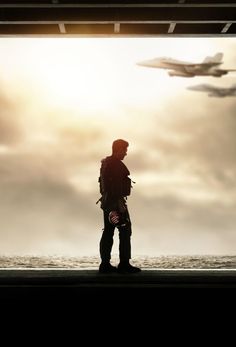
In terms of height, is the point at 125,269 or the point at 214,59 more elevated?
the point at 214,59

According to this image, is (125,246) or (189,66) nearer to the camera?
(125,246)

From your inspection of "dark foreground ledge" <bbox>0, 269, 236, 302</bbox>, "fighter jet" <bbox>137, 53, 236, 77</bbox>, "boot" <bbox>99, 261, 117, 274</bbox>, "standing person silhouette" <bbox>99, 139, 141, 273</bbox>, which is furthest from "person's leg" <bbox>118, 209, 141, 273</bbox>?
"fighter jet" <bbox>137, 53, 236, 77</bbox>

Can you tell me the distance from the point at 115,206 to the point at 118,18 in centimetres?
299

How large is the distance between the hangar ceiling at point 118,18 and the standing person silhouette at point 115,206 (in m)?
2.05

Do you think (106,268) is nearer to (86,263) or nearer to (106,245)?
(106,245)

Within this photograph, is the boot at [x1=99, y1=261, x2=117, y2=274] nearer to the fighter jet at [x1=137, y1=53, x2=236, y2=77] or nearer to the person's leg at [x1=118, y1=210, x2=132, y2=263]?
the person's leg at [x1=118, y1=210, x2=132, y2=263]

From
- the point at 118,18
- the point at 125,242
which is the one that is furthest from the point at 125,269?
the point at 118,18

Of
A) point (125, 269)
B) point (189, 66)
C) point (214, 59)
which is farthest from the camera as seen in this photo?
point (214, 59)

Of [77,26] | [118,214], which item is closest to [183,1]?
[77,26]

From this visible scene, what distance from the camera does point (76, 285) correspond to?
685 centimetres

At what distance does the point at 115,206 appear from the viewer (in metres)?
8.23

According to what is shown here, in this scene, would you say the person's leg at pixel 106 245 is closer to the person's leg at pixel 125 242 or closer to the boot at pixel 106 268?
the boot at pixel 106 268

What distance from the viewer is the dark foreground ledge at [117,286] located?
6.34 meters

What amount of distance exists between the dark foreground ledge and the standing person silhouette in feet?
1.29
